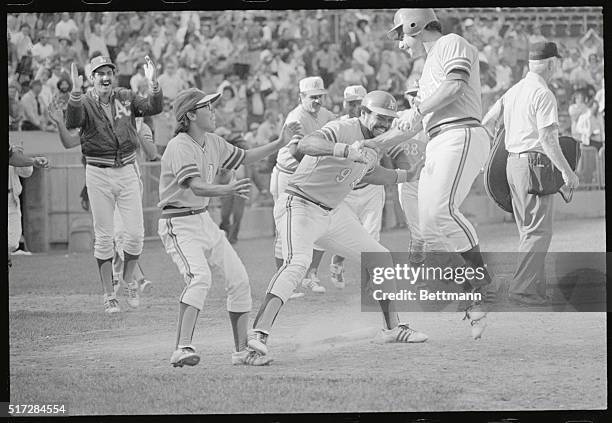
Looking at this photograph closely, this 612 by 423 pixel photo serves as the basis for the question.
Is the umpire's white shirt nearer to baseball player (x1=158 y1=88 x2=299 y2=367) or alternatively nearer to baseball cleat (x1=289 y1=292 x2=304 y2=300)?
baseball cleat (x1=289 y1=292 x2=304 y2=300)

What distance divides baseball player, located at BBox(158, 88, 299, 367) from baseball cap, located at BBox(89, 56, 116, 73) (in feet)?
3.75

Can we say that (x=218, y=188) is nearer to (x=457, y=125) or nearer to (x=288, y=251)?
(x=288, y=251)

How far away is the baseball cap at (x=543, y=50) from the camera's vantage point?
6969mm

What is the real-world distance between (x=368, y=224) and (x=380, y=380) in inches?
87.2

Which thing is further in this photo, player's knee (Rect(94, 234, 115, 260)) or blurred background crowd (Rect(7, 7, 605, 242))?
player's knee (Rect(94, 234, 115, 260))

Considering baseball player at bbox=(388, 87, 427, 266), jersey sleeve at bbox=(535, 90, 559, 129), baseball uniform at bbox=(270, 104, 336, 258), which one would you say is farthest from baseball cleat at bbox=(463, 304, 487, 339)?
baseball uniform at bbox=(270, 104, 336, 258)

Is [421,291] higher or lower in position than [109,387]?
higher

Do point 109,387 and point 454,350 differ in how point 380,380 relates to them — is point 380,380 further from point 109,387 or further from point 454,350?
point 109,387

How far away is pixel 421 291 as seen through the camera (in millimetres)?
6352

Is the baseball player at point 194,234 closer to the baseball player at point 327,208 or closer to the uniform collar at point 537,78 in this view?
the baseball player at point 327,208

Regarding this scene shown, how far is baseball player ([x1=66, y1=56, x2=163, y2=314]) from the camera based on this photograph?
23.8ft

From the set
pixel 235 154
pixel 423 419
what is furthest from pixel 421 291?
pixel 235 154

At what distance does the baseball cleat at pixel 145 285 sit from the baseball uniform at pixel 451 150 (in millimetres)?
1833

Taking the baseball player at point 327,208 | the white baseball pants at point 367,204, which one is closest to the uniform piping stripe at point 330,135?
the baseball player at point 327,208
